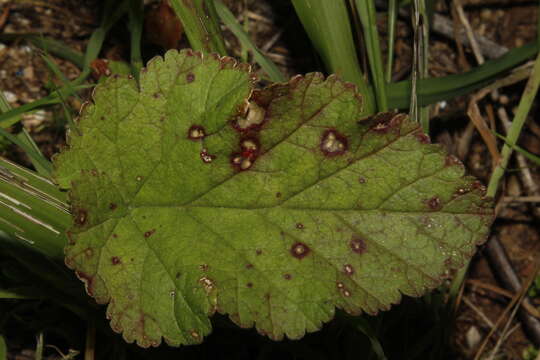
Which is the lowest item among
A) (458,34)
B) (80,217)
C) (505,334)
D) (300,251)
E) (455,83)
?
(505,334)

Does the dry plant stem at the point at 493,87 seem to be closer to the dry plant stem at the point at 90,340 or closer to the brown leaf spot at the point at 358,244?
the brown leaf spot at the point at 358,244

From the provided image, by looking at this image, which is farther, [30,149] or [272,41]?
[272,41]

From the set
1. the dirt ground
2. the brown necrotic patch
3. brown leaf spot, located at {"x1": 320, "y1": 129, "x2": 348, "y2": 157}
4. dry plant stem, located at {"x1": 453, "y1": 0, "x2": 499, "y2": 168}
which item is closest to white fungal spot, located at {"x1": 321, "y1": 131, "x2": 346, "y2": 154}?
brown leaf spot, located at {"x1": 320, "y1": 129, "x2": 348, "y2": 157}

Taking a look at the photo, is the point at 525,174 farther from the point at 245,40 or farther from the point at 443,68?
the point at 245,40

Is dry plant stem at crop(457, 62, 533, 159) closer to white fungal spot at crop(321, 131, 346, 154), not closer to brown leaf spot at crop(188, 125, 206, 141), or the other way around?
white fungal spot at crop(321, 131, 346, 154)

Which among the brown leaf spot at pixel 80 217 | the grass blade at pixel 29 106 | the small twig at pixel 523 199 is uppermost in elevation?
the grass blade at pixel 29 106

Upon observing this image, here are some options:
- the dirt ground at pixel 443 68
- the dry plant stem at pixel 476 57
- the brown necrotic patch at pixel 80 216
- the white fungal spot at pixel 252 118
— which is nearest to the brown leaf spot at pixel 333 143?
the white fungal spot at pixel 252 118

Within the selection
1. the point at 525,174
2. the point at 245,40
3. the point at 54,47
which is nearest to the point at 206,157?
the point at 245,40
